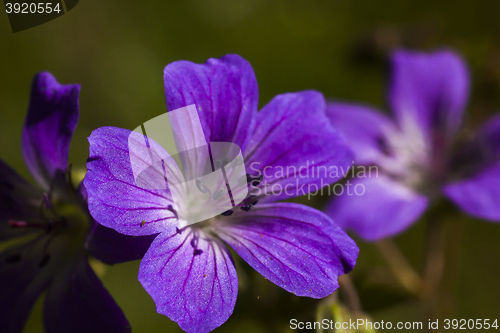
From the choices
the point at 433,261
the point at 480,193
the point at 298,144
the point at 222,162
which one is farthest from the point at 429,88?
the point at 222,162

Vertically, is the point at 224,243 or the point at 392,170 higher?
the point at 224,243

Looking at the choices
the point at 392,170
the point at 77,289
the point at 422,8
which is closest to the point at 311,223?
the point at 77,289

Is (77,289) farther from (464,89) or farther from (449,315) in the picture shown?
(464,89)

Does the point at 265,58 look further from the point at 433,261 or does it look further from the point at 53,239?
the point at 53,239

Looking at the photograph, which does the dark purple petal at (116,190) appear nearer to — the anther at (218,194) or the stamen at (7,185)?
the anther at (218,194)

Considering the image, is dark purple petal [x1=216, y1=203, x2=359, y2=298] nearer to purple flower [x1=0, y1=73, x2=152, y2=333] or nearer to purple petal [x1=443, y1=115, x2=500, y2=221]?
purple flower [x1=0, y1=73, x2=152, y2=333]

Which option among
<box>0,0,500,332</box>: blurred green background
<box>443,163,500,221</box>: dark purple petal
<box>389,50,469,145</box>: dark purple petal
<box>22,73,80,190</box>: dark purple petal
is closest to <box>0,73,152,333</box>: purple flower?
<box>22,73,80,190</box>: dark purple petal
